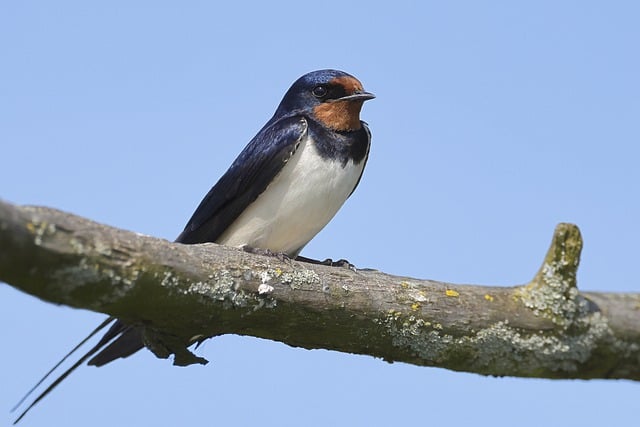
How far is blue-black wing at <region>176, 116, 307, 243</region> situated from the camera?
A: 4.28 m

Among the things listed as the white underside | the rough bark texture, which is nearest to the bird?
the white underside

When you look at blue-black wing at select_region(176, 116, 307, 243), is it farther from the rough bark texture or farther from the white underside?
the rough bark texture

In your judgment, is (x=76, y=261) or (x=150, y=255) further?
(x=150, y=255)

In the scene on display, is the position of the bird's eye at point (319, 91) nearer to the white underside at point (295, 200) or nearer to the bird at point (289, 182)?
the bird at point (289, 182)

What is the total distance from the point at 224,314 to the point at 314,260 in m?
1.56

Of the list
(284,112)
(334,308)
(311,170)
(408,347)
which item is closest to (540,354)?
(408,347)

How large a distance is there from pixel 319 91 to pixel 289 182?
581mm

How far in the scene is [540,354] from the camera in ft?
9.15

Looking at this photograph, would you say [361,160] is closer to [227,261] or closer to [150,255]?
[227,261]

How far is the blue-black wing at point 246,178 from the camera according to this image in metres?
4.28

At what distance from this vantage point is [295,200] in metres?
4.27

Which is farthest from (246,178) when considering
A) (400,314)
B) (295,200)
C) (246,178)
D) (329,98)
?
(400,314)

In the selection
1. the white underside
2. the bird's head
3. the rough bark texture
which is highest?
the bird's head

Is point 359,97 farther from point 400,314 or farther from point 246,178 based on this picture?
point 400,314
